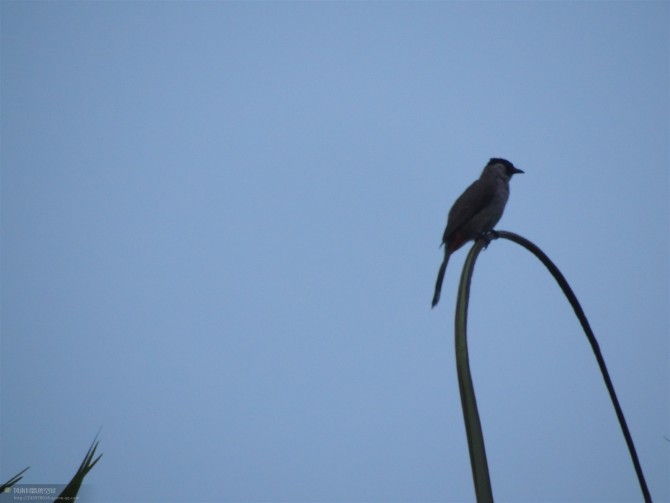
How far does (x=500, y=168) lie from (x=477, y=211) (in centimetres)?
147

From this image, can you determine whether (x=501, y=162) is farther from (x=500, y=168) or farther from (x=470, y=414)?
(x=470, y=414)

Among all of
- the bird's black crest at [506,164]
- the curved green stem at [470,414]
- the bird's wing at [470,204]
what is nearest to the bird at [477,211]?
the bird's wing at [470,204]

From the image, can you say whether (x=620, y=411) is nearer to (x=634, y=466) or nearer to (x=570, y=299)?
(x=634, y=466)

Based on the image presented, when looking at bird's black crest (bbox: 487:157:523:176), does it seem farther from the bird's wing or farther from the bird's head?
the bird's wing

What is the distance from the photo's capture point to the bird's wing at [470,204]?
19.7 feet

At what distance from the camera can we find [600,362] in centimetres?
283

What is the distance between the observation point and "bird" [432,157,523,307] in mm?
5949

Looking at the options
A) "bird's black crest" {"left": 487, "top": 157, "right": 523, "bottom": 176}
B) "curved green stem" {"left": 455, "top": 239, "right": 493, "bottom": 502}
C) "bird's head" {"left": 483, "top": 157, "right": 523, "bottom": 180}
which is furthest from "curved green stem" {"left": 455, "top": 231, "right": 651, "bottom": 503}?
"bird's black crest" {"left": 487, "top": 157, "right": 523, "bottom": 176}

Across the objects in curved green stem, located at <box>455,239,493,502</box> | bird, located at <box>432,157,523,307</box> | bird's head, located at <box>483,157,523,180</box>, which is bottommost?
curved green stem, located at <box>455,239,493,502</box>

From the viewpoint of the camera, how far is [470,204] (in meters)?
Answer: 6.27

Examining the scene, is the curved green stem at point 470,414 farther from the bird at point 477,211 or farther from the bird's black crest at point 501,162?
the bird's black crest at point 501,162

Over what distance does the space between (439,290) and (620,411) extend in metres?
1.49

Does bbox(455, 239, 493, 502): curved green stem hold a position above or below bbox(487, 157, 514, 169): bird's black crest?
below

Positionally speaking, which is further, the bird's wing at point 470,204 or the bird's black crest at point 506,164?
the bird's black crest at point 506,164
